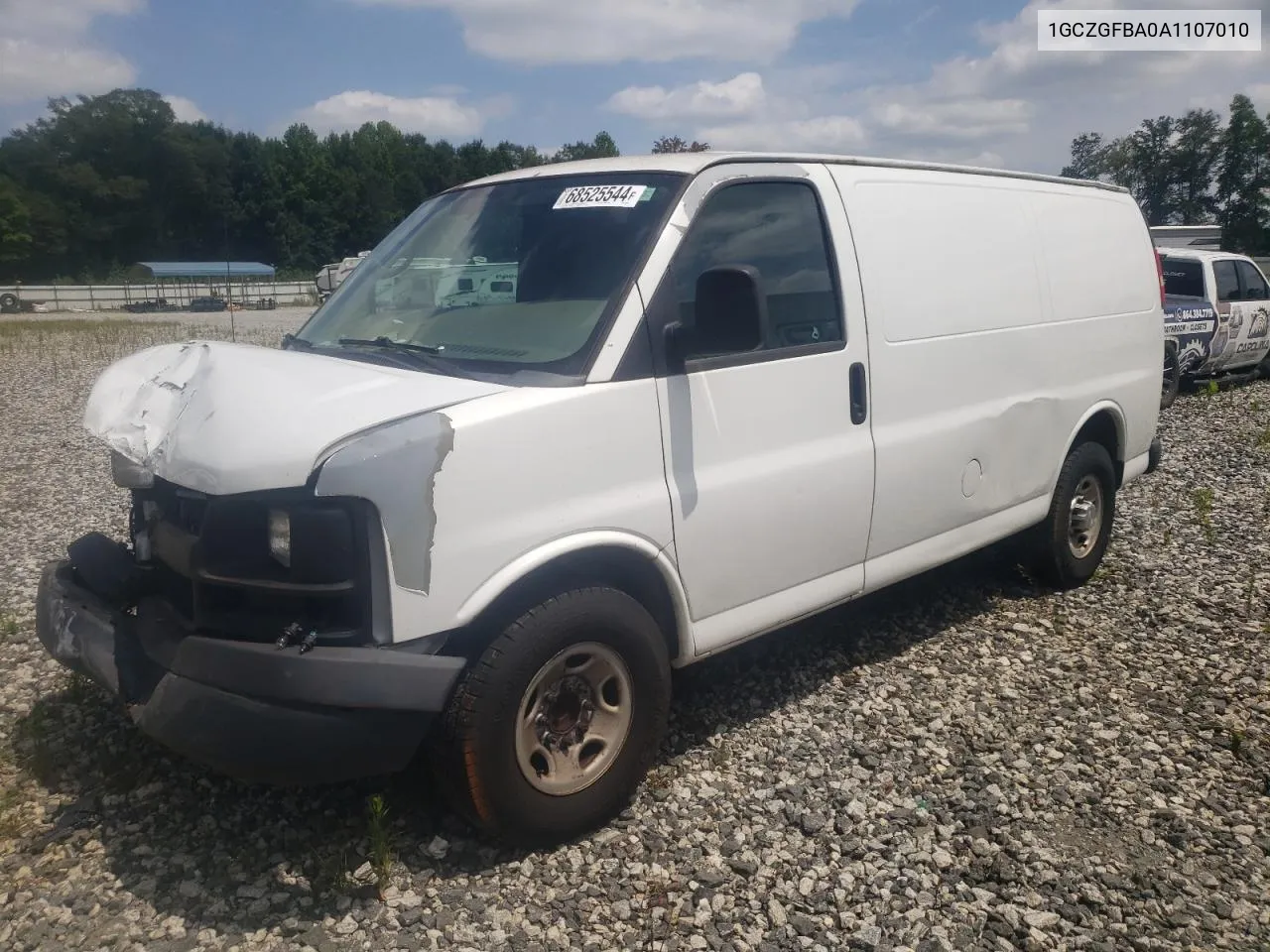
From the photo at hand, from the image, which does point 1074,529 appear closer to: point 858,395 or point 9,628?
point 858,395

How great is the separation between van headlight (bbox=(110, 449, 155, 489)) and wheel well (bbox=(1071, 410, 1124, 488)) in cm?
465

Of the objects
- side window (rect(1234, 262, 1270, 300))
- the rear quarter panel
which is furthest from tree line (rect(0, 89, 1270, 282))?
the rear quarter panel

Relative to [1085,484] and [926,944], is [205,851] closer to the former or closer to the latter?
[926,944]

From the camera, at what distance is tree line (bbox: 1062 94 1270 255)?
237 ft

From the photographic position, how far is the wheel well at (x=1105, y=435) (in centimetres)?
569

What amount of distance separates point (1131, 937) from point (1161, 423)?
1023 cm

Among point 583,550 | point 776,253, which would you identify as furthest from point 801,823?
point 776,253

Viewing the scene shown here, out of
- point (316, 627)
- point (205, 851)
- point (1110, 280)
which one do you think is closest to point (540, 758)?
point (316, 627)

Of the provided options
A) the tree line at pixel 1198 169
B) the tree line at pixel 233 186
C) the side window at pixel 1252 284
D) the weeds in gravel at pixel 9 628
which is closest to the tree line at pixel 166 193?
the tree line at pixel 233 186

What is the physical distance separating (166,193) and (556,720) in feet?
312

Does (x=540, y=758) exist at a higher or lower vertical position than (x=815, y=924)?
higher

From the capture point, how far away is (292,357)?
11.7ft

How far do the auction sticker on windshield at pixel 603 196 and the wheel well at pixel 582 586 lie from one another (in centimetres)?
129

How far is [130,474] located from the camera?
3.25 meters
